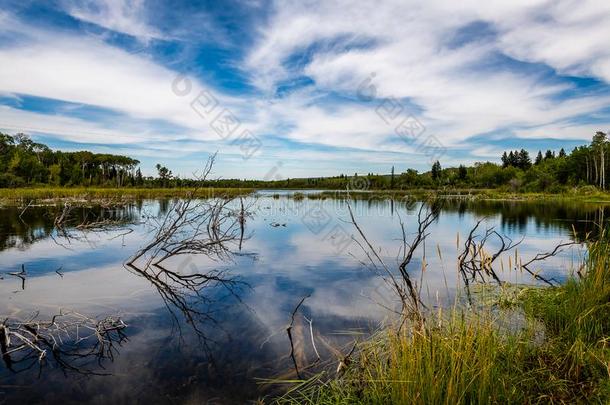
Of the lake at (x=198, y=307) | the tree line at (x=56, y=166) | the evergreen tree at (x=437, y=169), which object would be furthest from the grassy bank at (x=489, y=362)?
the tree line at (x=56, y=166)

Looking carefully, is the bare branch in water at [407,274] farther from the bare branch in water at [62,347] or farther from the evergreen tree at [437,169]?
the bare branch in water at [62,347]

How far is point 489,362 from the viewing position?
3.90 meters

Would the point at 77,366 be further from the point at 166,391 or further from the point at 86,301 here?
the point at 86,301

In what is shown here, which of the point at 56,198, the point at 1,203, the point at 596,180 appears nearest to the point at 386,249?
the point at 1,203

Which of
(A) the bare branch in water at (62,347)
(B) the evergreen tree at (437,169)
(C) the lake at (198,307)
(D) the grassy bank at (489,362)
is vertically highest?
(B) the evergreen tree at (437,169)

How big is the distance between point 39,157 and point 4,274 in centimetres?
12744

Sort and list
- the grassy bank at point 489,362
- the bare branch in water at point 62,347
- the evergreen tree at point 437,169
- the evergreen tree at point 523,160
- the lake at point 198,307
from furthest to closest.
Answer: the evergreen tree at point 523,160 → the evergreen tree at point 437,169 → the bare branch in water at point 62,347 → the lake at point 198,307 → the grassy bank at point 489,362

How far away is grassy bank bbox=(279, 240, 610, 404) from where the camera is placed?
3750 mm

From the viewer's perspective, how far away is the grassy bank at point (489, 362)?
3.75m

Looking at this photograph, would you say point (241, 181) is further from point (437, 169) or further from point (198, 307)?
point (198, 307)

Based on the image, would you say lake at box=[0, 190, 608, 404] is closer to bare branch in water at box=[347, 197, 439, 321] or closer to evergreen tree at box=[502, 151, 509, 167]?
bare branch in water at box=[347, 197, 439, 321]

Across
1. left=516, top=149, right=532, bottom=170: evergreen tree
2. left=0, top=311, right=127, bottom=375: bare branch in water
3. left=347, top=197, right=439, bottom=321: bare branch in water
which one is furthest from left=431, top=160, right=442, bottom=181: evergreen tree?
left=516, top=149, right=532, bottom=170: evergreen tree

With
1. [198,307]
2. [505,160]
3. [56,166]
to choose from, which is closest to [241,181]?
[56,166]

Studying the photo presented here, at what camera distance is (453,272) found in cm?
1549
